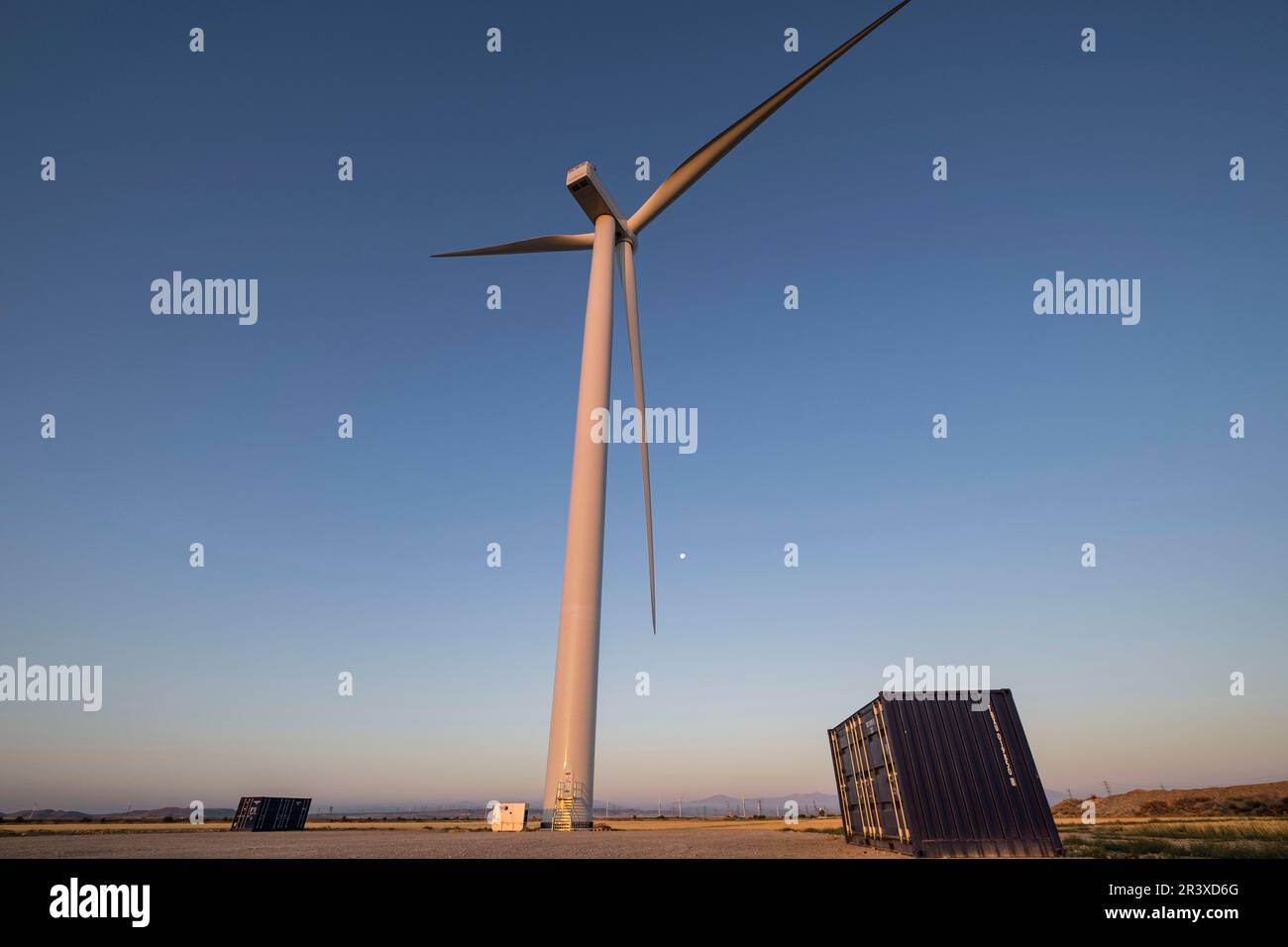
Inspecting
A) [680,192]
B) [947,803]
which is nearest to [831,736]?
[947,803]

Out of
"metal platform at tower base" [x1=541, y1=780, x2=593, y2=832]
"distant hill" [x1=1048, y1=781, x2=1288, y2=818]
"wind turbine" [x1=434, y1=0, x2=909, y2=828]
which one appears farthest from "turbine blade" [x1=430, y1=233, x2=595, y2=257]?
"distant hill" [x1=1048, y1=781, x2=1288, y2=818]

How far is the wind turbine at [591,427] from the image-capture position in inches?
1265

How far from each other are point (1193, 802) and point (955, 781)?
7895 centimetres

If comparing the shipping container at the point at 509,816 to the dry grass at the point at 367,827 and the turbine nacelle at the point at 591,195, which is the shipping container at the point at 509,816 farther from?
the turbine nacelle at the point at 591,195

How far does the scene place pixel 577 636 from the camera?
3375 cm

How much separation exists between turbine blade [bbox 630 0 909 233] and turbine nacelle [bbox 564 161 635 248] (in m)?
1.31

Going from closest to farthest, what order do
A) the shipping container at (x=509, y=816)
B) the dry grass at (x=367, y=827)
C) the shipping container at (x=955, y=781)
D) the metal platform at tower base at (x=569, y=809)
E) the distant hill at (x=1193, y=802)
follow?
the shipping container at (x=955, y=781) < the metal platform at tower base at (x=569, y=809) < the shipping container at (x=509, y=816) < the dry grass at (x=367, y=827) < the distant hill at (x=1193, y=802)

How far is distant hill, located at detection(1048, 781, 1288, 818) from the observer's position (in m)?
69.0

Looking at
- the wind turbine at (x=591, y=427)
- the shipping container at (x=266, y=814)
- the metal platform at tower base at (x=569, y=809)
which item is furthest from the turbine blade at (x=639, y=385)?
the shipping container at (x=266, y=814)

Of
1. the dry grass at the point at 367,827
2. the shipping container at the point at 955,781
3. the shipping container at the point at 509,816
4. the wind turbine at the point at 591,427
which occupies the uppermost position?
the wind turbine at the point at 591,427

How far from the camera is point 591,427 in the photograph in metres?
38.1

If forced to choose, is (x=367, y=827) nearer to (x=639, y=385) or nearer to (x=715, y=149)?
(x=639, y=385)

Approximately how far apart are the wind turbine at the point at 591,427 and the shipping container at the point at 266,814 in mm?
24944

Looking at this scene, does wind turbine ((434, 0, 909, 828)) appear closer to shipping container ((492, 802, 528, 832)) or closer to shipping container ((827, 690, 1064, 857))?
shipping container ((492, 802, 528, 832))
